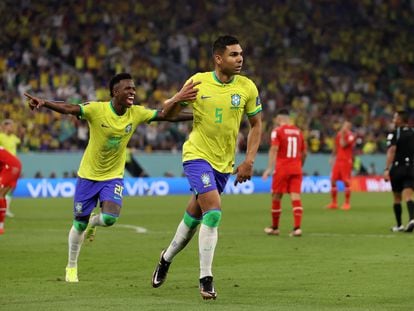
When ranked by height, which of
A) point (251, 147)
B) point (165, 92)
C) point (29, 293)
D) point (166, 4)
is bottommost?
point (29, 293)

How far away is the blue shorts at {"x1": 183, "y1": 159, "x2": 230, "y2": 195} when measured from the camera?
10742 millimetres

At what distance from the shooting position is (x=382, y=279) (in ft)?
40.3

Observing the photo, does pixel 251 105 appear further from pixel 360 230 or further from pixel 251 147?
pixel 360 230

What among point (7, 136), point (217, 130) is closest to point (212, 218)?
point (217, 130)

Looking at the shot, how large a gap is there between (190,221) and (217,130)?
1.06m

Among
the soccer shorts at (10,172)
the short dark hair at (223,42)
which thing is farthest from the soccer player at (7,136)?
the short dark hair at (223,42)

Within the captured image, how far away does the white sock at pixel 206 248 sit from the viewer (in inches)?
414

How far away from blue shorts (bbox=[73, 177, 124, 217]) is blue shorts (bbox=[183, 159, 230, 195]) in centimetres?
182

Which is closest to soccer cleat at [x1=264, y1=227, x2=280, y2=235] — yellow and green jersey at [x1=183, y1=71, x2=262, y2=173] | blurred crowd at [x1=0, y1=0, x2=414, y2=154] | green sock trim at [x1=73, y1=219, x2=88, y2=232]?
green sock trim at [x1=73, y1=219, x2=88, y2=232]

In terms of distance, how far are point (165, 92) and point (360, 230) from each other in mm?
21681

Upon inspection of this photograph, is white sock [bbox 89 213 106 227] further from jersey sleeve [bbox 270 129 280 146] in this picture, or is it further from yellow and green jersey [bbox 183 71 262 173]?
jersey sleeve [bbox 270 129 280 146]

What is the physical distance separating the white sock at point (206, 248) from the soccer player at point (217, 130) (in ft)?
0.03

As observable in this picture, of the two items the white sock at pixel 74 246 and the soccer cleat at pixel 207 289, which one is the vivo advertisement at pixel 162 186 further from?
the soccer cleat at pixel 207 289

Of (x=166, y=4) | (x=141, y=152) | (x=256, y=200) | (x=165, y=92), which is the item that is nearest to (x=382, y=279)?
(x=256, y=200)
